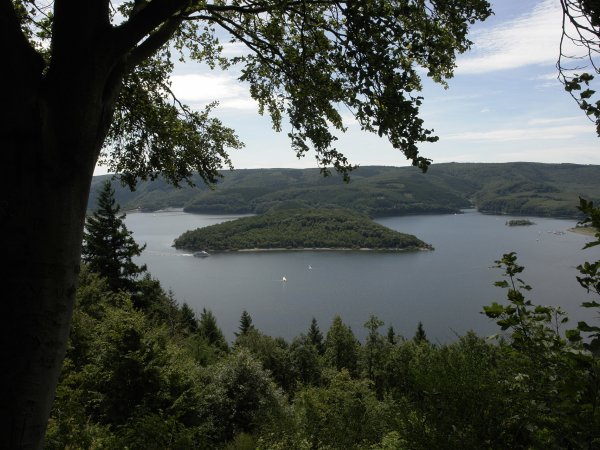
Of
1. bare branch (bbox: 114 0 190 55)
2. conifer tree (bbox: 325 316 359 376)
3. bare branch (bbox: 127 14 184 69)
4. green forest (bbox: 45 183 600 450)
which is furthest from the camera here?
conifer tree (bbox: 325 316 359 376)

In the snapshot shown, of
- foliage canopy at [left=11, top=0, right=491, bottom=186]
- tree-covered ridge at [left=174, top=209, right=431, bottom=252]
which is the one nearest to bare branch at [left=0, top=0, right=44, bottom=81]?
foliage canopy at [left=11, top=0, right=491, bottom=186]

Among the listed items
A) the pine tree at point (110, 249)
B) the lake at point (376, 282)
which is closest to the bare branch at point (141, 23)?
the pine tree at point (110, 249)

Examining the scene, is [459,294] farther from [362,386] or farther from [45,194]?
[45,194]

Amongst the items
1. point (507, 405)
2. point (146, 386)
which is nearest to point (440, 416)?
point (507, 405)

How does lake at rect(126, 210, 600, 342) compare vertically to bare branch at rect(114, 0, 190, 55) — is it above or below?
below

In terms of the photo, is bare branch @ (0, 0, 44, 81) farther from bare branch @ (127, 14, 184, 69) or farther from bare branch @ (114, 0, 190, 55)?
bare branch @ (127, 14, 184, 69)
